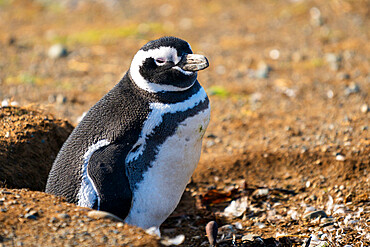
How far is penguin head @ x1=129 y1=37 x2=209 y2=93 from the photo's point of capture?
2467 millimetres

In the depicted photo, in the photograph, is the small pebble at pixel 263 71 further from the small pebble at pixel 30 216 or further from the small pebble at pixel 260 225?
the small pebble at pixel 30 216

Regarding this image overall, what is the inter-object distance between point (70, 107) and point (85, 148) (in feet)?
9.07

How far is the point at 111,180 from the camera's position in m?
2.38

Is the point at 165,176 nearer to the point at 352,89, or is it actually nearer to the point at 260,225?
the point at 260,225

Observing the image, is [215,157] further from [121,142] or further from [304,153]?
[121,142]

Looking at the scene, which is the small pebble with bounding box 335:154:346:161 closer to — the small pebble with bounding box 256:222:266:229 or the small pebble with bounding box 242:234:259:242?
the small pebble with bounding box 256:222:266:229

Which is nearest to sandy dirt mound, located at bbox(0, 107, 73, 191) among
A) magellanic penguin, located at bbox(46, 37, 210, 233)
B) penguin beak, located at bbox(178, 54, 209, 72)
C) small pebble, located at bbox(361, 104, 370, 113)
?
magellanic penguin, located at bbox(46, 37, 210, 233)

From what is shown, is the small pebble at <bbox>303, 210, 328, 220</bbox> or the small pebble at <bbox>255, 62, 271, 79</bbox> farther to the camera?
the small pebble at <bbox>255, 62, 271, 79</bbox>

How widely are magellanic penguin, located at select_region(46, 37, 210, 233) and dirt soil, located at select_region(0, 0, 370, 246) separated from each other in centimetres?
21

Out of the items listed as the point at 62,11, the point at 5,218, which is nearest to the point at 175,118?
the point at 5,218

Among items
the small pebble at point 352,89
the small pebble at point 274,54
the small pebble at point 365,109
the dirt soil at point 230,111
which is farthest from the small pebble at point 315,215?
the small pebble at point 274,54

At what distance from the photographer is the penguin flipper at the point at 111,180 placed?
237 cm

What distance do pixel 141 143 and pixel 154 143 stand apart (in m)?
0.07

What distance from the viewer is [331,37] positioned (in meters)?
6.80
